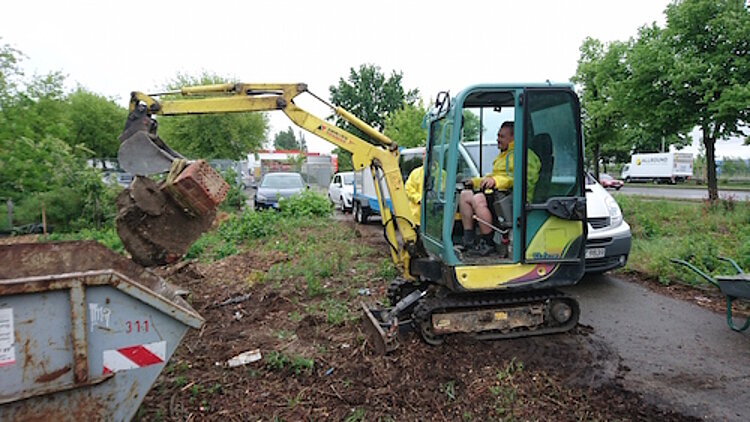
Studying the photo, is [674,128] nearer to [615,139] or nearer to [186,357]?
[615,139]

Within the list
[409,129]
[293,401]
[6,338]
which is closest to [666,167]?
[409,129]

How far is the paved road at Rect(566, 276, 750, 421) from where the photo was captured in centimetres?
348

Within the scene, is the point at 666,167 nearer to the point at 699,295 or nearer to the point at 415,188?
the point at 699,295

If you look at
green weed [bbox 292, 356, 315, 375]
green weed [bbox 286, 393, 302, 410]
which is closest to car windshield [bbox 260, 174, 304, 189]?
green weed [bbox 292, 356, 315, 375]

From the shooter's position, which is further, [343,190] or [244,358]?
[343,190]

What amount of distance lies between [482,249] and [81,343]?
3.47 metres

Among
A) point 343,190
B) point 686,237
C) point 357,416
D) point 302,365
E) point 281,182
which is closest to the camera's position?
point 357,416

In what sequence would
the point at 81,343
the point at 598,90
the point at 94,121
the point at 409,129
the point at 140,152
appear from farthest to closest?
the point at 94,121
the point at 409,129
the point at 598,90
the point at 140,152
the point at 81,343

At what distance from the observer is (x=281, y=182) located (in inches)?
646

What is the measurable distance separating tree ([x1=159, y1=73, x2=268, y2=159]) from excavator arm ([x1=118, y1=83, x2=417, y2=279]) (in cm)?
2532

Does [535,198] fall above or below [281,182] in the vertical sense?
below

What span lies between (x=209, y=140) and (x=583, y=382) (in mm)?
29793

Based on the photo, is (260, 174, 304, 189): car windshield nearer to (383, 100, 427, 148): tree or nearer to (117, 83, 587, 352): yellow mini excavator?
(383, 100, 427, 148): tree

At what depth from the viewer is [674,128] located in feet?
38.2
